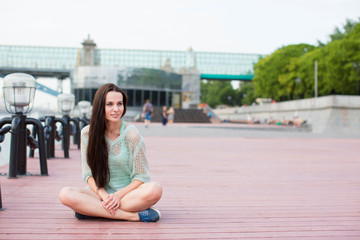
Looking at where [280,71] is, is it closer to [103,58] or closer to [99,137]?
[103,58]

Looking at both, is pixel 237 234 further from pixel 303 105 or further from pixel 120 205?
pixel 303 105

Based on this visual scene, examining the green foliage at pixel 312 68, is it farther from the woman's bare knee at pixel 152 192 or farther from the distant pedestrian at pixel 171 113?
the woman's bare knee at pixel 152 192

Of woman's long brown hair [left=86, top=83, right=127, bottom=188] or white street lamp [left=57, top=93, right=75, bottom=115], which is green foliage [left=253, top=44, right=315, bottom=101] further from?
woman's long brown hair [left=86, top=83, right=127, bottom=188]

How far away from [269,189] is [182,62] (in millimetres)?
67998

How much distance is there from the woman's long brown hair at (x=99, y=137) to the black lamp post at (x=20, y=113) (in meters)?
2.55

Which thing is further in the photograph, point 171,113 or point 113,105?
point 171,113

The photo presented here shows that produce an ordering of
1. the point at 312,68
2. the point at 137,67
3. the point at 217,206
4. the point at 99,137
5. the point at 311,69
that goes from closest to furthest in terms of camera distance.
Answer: the point at 99,137, the point at 217,206, the point at 312,68, the point at 311,69, the point at 137,67

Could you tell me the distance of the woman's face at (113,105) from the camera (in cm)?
345

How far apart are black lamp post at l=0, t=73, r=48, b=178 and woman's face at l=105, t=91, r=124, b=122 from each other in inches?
105

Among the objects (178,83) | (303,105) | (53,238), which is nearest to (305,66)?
(303,105)

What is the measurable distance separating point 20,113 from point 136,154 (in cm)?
302

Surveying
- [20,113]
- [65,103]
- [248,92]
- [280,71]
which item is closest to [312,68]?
[280,71]

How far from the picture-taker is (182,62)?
72625 mm

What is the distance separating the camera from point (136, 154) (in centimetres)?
353
